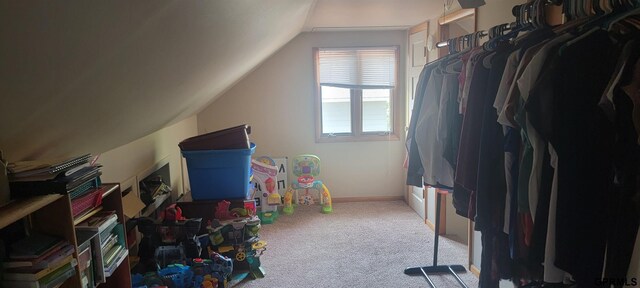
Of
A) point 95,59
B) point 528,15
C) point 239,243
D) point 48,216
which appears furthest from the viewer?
point 239,243

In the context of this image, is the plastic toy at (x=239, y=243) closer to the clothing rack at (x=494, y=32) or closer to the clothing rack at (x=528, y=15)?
the clothing rack at (x=494, y=32)

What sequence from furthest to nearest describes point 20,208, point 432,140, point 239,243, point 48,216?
point 239,243 → point 432,140 → point 48,216 → point 20,208

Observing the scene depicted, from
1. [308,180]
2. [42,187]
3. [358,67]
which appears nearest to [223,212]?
[308,180]

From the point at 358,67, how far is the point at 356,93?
0.27 metres

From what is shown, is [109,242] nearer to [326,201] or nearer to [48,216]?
[48,216]

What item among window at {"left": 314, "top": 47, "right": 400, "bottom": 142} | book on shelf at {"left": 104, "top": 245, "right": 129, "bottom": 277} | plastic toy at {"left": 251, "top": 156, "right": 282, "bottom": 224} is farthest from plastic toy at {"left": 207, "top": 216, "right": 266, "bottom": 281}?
window at {"left": 314, "top": 47, "right": 400, "bottom": 142}

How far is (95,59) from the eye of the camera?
905mm

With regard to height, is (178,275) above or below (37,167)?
below

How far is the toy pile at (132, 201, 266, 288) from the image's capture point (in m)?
2.39

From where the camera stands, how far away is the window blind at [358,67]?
435 centimetres


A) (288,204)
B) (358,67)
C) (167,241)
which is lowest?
(288,204)

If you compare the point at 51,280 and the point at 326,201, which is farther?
the point at 326,201

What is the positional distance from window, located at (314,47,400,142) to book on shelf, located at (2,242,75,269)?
3.29 meters

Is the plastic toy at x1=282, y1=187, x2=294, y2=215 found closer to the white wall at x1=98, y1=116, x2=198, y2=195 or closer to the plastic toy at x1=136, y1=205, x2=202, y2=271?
the white wall at x1=98, y1=116, x2=198, y2=195
